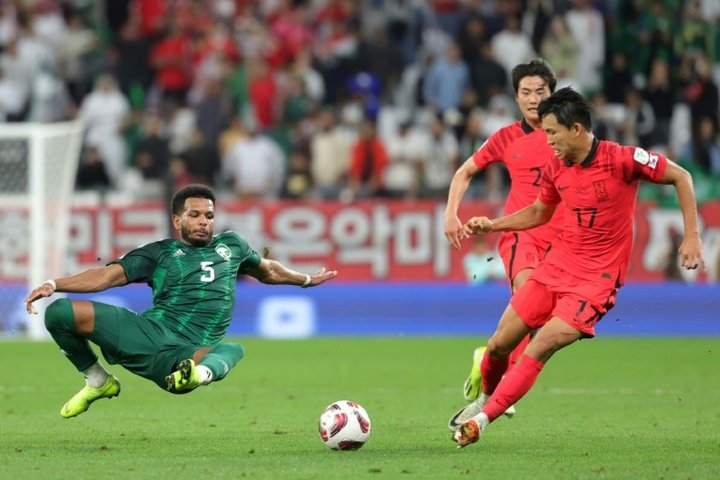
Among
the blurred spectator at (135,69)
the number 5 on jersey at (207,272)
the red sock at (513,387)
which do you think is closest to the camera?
the red sock at (513,387)

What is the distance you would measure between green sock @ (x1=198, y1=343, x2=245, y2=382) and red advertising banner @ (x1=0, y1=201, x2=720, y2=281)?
10.0 metres

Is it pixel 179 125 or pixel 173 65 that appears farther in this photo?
pixel 173 65

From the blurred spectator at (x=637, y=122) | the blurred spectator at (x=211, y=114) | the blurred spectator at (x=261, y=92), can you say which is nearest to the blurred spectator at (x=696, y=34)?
the blurred spectator at (x=637, y=122)

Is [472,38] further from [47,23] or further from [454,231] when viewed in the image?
[454,231]

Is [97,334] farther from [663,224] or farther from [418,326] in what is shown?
[663,224]

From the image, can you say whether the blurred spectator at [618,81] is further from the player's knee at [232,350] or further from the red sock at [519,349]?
the player's knee at [232,350]

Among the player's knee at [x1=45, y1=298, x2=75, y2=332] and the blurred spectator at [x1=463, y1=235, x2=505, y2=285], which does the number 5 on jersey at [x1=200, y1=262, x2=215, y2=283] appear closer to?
the player's knee at [x1=45, y1=298, x2=75, y2=332]

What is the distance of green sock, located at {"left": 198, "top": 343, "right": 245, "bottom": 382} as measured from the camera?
831cm

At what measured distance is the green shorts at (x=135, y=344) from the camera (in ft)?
27.7

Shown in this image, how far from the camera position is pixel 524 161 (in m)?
9.57

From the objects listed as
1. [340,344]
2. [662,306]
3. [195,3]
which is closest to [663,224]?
[662,306]

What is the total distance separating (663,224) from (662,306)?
1.15 metres

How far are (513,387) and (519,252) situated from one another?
1698 mm

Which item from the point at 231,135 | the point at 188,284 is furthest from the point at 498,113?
the point at 188,284
